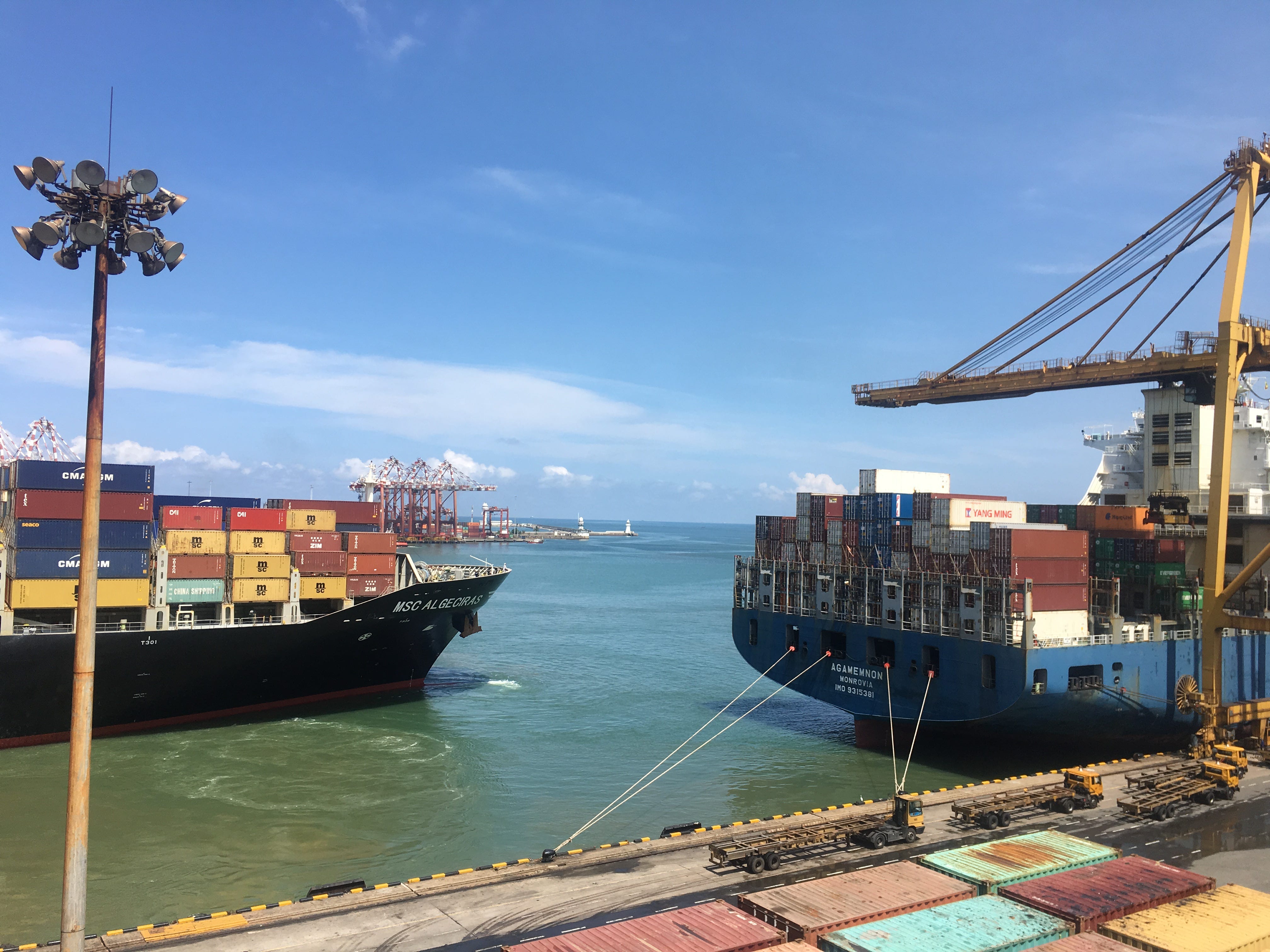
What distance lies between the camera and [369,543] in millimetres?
40594

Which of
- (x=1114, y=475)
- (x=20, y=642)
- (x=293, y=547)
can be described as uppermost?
(x=1114, y=475)

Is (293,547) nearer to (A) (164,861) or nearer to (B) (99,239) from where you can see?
(A) (164,861)

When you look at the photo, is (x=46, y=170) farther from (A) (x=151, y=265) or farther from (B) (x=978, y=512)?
(B) (x=978, y=512)

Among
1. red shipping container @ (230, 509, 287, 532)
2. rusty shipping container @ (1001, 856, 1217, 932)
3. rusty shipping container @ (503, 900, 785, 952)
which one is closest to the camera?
rusty shipping container @ (503, 900, 785, 952)

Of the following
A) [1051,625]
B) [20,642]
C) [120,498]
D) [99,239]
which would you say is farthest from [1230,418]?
[20,642]

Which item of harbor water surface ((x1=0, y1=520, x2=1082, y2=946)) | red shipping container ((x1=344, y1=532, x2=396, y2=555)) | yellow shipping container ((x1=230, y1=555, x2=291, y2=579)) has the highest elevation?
red shipping container ((x1=344, y1=532, x2=396, y2=555))

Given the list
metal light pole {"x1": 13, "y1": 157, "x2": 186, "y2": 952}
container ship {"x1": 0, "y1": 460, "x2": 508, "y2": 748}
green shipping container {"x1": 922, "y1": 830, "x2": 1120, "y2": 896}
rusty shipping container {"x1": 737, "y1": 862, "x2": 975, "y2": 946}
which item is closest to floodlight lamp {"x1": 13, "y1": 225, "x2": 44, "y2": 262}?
metal light pole {"x1": 13, "y1": 157, "x2": 186, "y2": 952}

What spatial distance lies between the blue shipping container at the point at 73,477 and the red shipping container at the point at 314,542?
247 inches

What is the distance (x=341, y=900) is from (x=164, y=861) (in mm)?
8983

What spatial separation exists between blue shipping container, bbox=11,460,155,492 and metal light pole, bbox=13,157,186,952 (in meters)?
25.7

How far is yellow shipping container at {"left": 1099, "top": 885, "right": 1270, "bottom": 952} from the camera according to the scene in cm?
1399

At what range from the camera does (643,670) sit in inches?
2046

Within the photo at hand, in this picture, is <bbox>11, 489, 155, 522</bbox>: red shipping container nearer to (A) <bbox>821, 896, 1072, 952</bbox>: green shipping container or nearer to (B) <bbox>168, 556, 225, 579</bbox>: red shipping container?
(B) <bbox>168, 556, 225, 579</bbox>: red shipping container

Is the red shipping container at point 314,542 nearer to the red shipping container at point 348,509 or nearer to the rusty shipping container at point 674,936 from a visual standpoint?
the red shipping container at point 348,509
